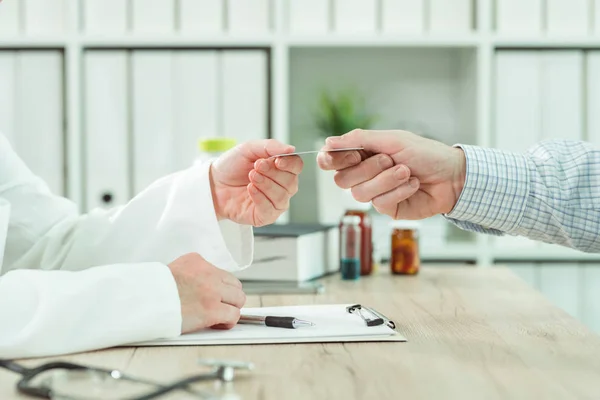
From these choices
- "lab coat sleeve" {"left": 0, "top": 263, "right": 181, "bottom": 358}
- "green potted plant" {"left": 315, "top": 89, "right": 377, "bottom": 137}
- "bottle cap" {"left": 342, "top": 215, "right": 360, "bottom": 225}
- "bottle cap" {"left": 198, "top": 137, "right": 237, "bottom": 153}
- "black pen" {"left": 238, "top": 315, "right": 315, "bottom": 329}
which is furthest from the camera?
"green potted plant" {"left": 315, "top": 89, "right": 377, "bottom": 137}

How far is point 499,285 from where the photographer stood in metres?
1.40

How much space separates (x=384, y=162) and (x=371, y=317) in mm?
232

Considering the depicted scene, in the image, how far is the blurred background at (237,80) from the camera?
2.04 m

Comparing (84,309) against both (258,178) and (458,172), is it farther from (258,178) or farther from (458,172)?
(458,172)

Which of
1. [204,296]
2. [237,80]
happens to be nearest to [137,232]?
[204,296]

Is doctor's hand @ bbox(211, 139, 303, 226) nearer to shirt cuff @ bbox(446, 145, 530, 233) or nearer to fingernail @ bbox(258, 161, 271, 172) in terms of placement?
fingernail @ bbox(258, 161, 271, 172)

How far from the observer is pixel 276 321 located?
94 centimetres

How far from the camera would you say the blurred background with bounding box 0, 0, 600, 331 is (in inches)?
80.2

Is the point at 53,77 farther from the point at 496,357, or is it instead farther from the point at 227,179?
the point at 496,357

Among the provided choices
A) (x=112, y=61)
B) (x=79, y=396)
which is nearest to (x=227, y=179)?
(x=79, y=396)

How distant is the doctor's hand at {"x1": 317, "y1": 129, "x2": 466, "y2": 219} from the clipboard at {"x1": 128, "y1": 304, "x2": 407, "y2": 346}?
7.2 inches

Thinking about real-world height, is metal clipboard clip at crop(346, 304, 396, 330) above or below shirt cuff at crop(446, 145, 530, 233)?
below

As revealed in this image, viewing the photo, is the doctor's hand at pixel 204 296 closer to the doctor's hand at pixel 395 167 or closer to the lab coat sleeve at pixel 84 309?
the lab coat sleeve at pixel 84 309

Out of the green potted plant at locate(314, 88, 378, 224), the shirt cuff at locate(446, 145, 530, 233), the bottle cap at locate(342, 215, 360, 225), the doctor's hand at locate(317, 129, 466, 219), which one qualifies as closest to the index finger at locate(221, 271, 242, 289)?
the doctor's hand at locate(317, 129, 466, 219)
